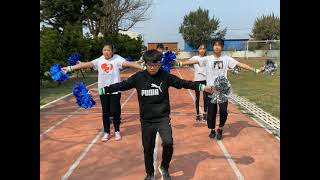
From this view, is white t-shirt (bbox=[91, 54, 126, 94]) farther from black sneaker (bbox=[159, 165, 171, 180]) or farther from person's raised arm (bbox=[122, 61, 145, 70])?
black sneaker (bbox=[159, 165, 171, 180])

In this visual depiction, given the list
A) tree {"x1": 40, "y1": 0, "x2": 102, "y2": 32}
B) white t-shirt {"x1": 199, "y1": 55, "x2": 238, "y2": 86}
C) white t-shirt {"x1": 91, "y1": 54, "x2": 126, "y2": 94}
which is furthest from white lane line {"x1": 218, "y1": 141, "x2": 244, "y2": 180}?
tree {"x1": 40, "y1": 0, "x2": 102, "y2": 32}

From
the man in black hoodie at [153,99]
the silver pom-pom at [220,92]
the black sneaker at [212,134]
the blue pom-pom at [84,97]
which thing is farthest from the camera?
the black sneaker at [212,134]

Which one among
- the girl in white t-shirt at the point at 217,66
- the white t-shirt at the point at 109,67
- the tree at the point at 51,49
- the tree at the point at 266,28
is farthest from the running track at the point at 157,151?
the tree at the point at 266,28

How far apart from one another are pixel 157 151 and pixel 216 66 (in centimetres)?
208

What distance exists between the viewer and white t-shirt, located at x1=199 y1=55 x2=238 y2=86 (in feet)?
26.6

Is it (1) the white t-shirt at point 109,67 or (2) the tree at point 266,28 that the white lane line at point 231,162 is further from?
(2) the tree at point 266,28

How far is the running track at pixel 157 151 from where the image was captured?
6215 millimetres

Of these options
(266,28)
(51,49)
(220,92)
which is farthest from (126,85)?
(266,28)

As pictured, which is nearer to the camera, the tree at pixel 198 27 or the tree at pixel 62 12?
the tree at pixel 62 12

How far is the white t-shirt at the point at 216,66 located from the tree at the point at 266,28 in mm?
77695

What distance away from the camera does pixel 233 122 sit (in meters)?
10.3

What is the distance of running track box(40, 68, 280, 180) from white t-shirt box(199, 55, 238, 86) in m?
1.32

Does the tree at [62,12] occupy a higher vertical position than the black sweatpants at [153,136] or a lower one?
higher
